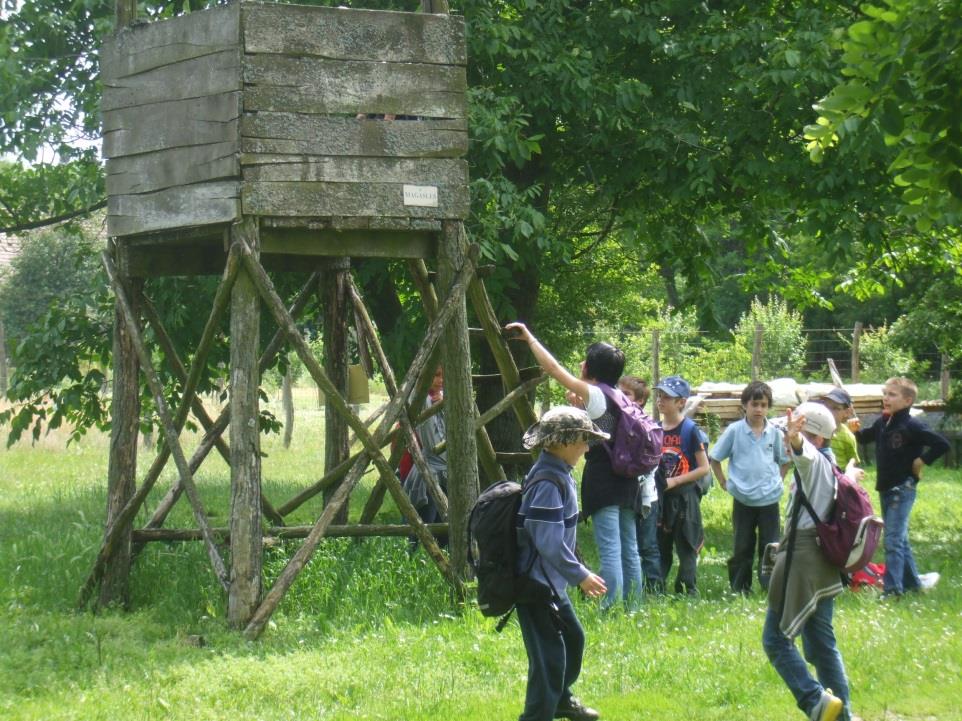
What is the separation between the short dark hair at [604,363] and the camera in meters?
8.21

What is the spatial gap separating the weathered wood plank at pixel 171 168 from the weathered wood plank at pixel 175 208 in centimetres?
5

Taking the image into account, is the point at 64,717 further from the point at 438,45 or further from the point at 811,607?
the point at 438,45

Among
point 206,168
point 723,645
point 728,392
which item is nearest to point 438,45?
point 206,168

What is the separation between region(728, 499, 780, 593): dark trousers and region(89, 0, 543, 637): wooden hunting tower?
2.11m

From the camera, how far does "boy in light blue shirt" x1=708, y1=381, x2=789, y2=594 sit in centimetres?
1023

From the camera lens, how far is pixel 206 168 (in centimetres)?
880

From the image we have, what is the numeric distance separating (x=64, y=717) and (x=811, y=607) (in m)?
3.55

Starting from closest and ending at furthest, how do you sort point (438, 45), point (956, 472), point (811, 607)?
point (811, 607) < point (438, 45) < point (956, 472)

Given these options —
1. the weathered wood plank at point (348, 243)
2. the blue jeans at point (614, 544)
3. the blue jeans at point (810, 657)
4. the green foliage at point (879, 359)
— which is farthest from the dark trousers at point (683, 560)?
the green foliage at point (879, 359)

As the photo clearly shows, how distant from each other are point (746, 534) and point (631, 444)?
2.32m

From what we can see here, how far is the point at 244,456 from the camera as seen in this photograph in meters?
8.69

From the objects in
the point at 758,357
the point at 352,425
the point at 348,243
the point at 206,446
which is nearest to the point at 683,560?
the point at 352,425

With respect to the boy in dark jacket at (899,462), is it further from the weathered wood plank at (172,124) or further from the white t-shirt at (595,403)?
the weathered wood plank at (172,124)

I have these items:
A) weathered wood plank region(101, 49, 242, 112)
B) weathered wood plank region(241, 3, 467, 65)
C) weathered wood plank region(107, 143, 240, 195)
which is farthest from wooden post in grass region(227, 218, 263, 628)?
weathered wood plank region(241, 3, 467, 65)
